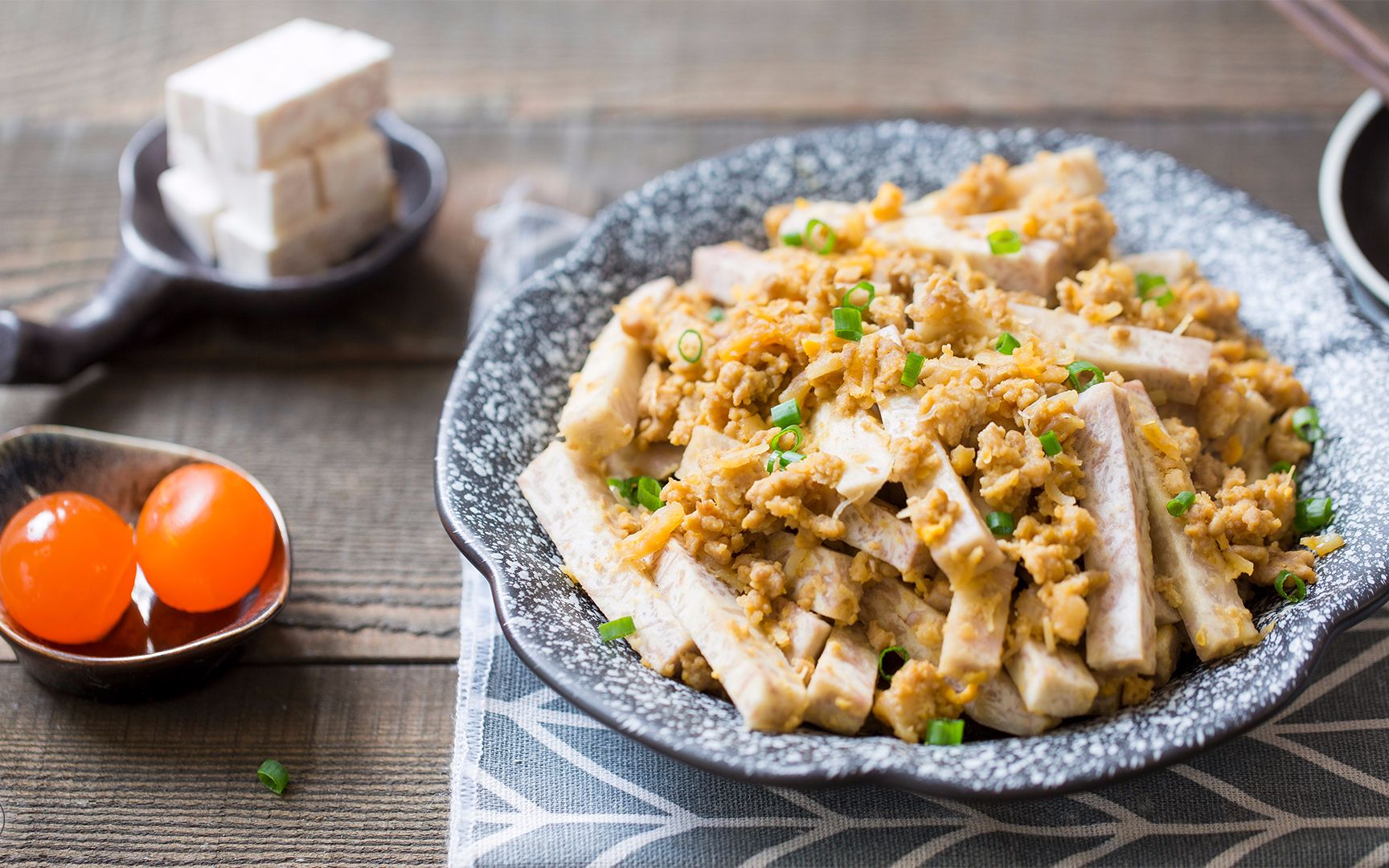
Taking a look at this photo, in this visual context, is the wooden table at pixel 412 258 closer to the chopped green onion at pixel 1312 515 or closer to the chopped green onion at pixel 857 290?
the chopped green onion at pixel 857 290

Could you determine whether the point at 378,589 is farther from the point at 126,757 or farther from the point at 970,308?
the point at 970,308

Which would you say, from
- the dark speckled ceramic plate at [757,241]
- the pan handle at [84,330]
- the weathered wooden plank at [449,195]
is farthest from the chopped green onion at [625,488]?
the pan handle at [84,330]

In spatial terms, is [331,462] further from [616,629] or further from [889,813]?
[889,813]

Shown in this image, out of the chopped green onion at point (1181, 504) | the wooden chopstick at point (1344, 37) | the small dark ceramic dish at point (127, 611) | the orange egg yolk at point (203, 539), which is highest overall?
the wooden chopstick at point (1344, 37)

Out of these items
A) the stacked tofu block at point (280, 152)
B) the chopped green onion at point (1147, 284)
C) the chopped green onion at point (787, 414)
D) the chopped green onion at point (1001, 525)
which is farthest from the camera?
the stacked tofu block at point (280, 152)

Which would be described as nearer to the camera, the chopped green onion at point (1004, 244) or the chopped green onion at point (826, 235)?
the chopped green onion at point (1004, 244)

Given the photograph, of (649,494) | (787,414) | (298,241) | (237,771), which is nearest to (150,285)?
(298,241)
